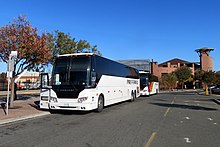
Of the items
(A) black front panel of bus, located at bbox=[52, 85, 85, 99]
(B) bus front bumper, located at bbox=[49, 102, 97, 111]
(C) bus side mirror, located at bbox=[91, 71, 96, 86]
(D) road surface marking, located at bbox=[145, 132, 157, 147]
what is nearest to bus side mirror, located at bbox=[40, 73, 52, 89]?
(A) black front panel of bus, located at bbox=[52, 85, 85, 99]

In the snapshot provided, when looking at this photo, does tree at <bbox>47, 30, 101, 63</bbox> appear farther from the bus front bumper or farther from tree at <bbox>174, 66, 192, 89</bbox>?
tree at <bbox>174, 66, 192, 89</bbox>

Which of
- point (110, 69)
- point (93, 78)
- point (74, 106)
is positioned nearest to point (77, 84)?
point (93, 78)

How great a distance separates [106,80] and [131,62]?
62.1 meters

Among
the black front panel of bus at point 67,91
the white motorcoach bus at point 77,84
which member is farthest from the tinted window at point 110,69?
the black front panel of bus at point 67,91

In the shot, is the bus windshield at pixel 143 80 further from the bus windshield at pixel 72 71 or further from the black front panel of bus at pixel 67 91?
the black front panel of bus at pixel 67 91

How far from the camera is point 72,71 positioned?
13.7m

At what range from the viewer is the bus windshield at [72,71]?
1341 cm

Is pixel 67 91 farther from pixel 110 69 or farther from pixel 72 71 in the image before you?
pixel 110 69

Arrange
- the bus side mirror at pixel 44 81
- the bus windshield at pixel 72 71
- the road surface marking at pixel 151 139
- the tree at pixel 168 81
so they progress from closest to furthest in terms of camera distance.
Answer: the road surface marking at pixel 151 139 < the bus windshield at pixel 72 71 < the bus side mirror at pixel 44 81 < the tree at pixel 168 81

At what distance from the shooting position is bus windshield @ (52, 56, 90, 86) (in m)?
13.4

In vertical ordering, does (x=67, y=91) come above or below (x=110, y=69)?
below

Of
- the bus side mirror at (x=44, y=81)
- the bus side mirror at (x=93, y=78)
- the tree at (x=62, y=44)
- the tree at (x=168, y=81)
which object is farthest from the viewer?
the tree at (x=168, y=81)

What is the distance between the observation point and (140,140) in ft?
24.1

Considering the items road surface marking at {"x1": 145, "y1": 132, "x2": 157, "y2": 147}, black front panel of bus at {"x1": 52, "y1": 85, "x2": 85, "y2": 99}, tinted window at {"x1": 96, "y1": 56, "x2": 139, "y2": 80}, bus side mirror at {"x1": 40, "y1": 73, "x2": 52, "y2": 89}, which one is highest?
Result: tinted window at {"x1": 96, "y1": 56, "x2": 139, "y2": 80}
